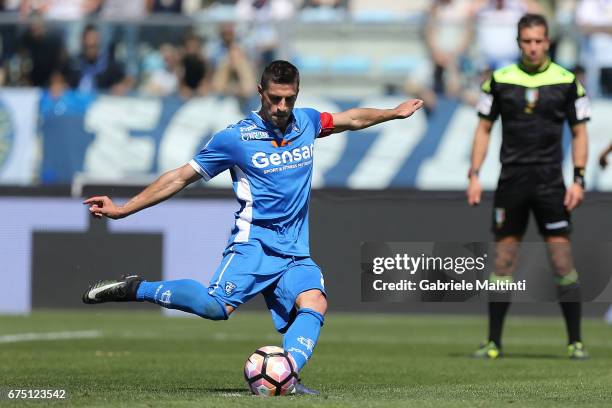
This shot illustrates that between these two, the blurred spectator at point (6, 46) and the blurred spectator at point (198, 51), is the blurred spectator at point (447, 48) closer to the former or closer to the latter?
the blurred spectator at point (198, 51)

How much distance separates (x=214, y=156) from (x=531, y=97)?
158 inches

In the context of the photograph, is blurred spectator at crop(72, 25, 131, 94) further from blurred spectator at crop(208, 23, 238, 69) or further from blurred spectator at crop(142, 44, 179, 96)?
blurred spectator at crop(208, 23, 238, 69)

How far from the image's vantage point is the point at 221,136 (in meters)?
7.99

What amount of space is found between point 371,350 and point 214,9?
9.17 meters

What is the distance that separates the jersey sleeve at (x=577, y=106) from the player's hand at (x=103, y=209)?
15.5 ft

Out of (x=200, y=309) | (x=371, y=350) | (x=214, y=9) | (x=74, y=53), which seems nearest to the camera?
(x=200, y=309)

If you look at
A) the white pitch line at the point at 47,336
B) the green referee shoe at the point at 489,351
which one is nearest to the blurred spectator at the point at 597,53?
the green referee shoe at the point at 489,351

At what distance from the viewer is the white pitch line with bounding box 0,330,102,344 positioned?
13.1 m

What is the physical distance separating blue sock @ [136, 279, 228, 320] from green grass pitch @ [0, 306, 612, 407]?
1.61 ft

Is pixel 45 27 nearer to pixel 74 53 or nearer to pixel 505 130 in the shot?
pixel 74 53

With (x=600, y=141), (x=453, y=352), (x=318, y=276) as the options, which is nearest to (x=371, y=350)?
(x=453, y=352)

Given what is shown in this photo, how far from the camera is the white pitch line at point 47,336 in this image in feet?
42.8

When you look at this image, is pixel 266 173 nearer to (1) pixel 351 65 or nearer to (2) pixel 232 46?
(2) pixel 232 46

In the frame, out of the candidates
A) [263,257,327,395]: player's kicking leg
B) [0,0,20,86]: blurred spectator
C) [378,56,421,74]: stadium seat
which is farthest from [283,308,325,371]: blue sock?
[0,0,20,86]: blurred spectator
